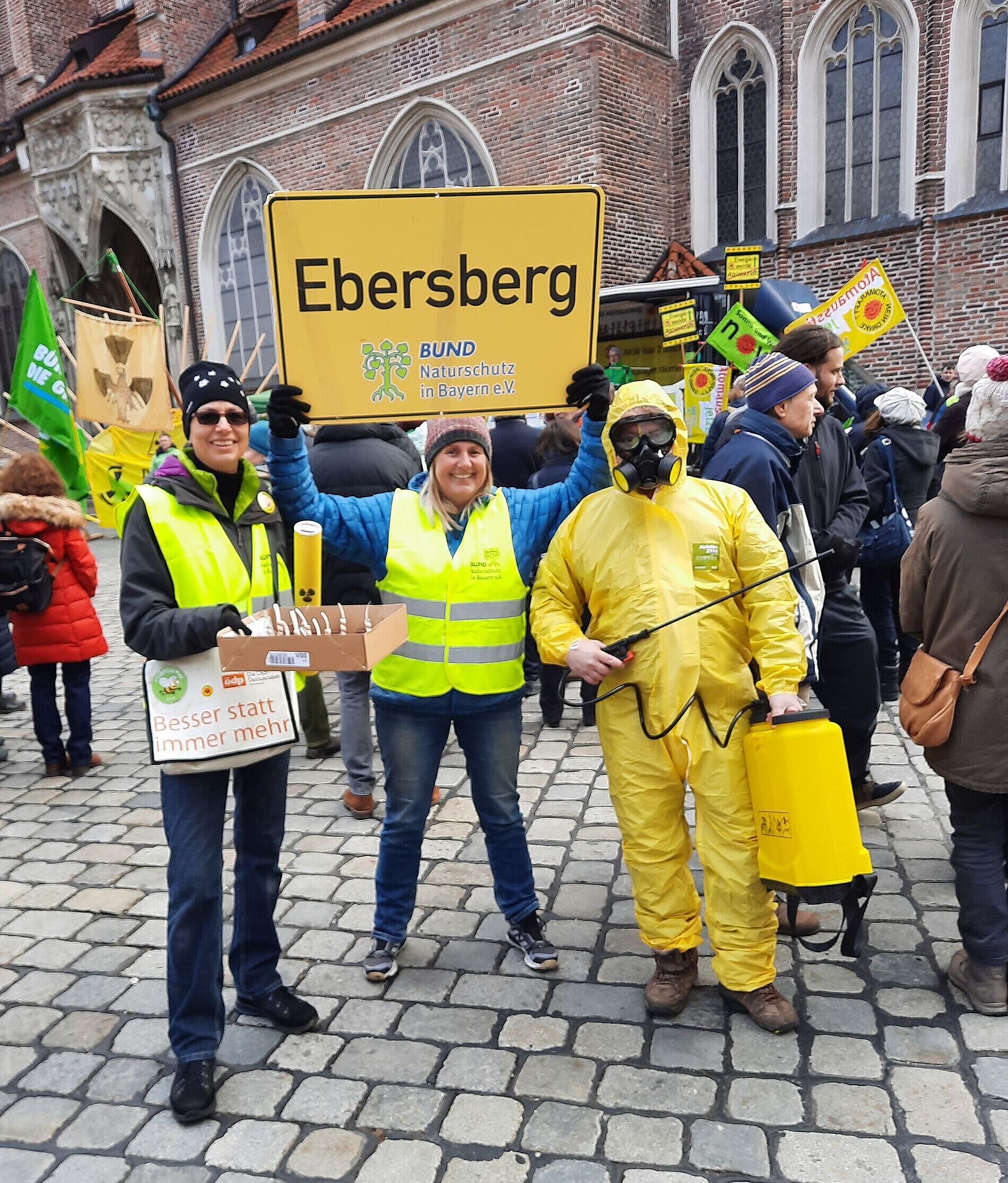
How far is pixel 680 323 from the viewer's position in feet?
33.6


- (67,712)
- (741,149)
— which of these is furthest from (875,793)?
(741,149)

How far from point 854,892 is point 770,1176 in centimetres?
77

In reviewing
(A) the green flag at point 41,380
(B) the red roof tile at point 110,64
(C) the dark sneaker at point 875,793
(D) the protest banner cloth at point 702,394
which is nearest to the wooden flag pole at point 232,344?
(A) the green flag at point 41,380

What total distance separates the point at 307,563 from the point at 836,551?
2161 mm

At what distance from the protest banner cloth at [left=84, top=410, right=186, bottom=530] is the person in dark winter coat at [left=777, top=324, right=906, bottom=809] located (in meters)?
6.06

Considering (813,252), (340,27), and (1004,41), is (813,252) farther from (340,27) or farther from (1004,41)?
(340,27)

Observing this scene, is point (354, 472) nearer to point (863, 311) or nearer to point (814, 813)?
point (814, 813)

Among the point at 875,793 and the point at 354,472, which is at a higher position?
the point at 354,472

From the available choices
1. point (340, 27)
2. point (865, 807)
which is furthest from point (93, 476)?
point (340, 27)

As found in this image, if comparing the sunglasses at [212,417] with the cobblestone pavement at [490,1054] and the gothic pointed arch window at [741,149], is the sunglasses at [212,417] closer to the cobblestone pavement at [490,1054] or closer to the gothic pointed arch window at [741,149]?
the cobblestone pavement at [490,1054]

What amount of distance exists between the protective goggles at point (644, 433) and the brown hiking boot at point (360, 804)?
263cm

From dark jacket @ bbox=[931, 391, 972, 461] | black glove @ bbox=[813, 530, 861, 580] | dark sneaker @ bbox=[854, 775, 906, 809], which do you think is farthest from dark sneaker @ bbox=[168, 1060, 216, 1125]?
dark jacket @ bbox=[931, 391, 972, 461]

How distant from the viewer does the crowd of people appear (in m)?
2.68

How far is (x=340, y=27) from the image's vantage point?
16.2m
